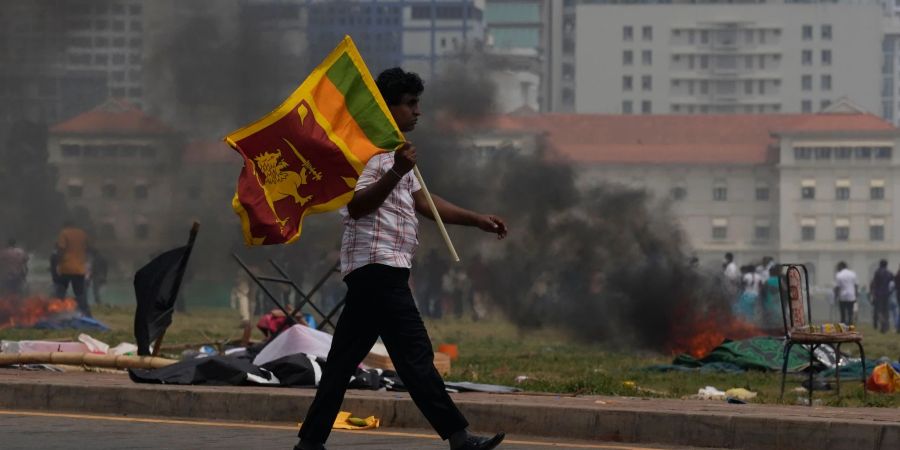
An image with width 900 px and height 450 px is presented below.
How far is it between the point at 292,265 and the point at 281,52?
422 cm

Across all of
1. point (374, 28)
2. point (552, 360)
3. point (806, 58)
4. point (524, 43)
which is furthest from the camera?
point (806, 58)

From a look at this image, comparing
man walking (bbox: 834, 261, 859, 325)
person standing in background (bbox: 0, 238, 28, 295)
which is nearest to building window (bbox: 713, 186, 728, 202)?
man walking (bbox: 834, 261, 859, 325)

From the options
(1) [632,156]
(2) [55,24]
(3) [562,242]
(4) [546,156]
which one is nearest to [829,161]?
(1) [632,156]

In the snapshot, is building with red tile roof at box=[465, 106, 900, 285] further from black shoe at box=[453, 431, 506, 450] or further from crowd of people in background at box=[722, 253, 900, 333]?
black shoe at box=[453, 431, 506, 450]

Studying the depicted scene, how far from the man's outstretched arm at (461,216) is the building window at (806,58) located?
106078 mm

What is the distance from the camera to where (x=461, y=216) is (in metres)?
7.67

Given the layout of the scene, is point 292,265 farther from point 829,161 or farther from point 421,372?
point 829,161

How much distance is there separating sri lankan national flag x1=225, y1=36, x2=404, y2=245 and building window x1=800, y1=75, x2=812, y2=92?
349 ft

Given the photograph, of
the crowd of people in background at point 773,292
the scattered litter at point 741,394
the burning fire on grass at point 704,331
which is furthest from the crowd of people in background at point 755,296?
the scattered litter at point 741,394

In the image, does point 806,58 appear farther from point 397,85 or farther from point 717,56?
point 397,85

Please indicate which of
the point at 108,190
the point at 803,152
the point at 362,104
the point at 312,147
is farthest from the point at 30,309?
the point at 803,152

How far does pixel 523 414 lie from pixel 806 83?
10579cm

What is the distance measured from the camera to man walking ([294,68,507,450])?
7316 mm

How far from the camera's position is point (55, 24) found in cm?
3334
